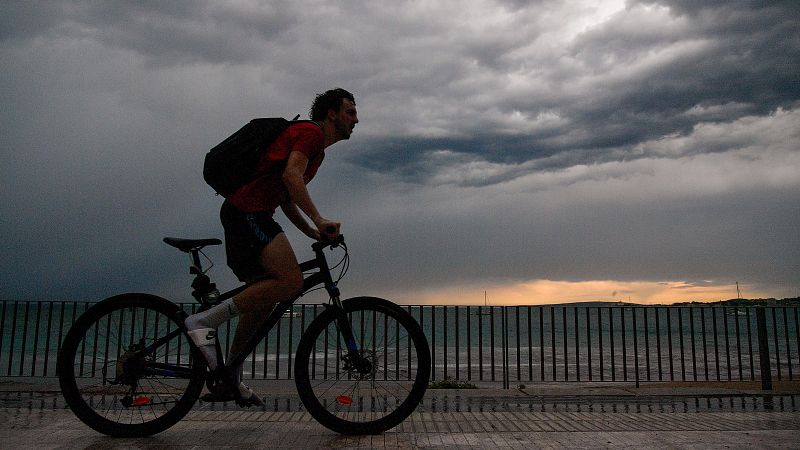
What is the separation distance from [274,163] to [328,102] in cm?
56

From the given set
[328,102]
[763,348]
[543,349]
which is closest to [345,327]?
[328,102]

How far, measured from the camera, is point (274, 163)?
327cm

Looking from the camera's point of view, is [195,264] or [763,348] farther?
[763,348]

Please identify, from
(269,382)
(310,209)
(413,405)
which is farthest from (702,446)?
(269,382)

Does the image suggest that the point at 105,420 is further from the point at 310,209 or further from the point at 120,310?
the point at 310,209

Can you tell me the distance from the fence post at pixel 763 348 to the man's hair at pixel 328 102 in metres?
6.40

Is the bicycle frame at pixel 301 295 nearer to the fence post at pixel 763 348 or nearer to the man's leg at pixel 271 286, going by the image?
the man's leg at pixel 271 286

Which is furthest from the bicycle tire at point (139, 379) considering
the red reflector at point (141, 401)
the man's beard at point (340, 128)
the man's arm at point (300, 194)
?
the man's beard at point (340, 128)

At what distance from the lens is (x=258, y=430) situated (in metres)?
3.38

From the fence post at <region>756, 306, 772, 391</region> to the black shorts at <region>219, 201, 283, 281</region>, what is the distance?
6.65m

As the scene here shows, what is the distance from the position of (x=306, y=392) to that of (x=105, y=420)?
3.74 ft

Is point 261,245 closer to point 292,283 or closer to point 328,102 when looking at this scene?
point 292,283

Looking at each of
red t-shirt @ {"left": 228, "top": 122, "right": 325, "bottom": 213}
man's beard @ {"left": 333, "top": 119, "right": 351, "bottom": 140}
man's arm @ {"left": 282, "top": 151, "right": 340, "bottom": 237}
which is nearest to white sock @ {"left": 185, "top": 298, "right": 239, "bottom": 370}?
red t-shirt @ {"left": 228, "top": 122, "right": 325, "bottom": 213}

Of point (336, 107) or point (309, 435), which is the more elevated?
point (336, 107)
